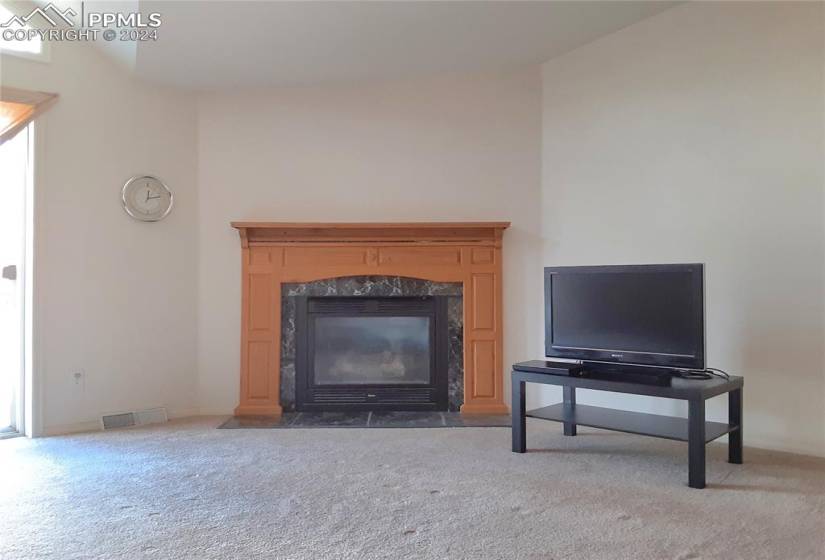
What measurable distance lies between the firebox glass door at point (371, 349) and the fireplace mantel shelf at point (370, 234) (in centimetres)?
61

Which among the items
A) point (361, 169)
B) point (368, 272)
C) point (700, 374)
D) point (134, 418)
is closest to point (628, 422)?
point (700, 374)

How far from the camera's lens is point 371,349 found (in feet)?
15.5

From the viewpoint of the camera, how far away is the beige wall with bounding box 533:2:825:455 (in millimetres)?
3391

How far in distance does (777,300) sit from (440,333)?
2193 millimetres

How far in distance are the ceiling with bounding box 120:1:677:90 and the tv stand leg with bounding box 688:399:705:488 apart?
2.39m

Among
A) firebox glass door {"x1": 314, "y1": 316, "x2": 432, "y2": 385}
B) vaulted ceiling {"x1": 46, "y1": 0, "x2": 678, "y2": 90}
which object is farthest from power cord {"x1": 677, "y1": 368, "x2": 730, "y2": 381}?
vaulted ceiling {"x1": 46, "y1": 0, "x2": 678, "y2": 90}

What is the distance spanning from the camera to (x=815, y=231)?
3352 millimetres

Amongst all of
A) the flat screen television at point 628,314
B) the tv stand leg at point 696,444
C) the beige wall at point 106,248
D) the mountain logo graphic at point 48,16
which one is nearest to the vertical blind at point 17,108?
the beige wall at point 106,248

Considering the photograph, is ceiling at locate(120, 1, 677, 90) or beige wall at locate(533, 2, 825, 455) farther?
ceiling at locate(120, 1, 677, 90)

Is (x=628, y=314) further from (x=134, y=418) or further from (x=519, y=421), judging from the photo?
(x=134, y=418)

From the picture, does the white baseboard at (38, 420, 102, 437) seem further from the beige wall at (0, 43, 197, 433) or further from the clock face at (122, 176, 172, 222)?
the clock face at (122, 176, 172, 222)

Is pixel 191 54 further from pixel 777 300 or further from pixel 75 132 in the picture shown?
pixel 777 300

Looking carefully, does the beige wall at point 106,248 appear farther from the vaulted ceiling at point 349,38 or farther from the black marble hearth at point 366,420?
the black marble hearth at point 366,420

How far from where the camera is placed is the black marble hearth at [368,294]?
181 inches
